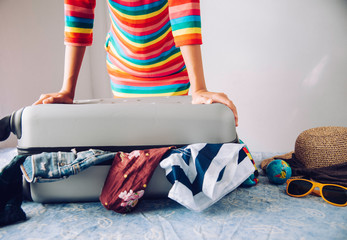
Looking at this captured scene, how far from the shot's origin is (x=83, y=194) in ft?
1.76

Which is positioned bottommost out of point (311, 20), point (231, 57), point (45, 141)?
point (45, 141)

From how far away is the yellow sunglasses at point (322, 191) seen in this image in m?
0.54

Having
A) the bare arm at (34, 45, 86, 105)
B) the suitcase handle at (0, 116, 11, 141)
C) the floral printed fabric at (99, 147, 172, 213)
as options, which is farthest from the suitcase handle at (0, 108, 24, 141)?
the floral printed fabric at (99, 147, 172, 213)

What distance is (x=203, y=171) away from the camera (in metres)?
0.49

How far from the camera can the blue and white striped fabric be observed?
473 mm

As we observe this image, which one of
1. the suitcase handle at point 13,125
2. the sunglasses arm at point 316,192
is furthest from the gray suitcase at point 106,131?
the sunglasses arm at point 316,192

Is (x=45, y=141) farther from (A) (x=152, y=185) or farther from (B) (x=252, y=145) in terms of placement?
(B) (x=252, y=145)

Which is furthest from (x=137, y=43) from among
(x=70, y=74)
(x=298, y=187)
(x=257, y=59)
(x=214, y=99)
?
(x=257, y=59)

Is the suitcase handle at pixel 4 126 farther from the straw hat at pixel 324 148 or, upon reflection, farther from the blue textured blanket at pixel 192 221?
the straw hat at pixel 324 148

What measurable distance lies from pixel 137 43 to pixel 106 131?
443 millimetres

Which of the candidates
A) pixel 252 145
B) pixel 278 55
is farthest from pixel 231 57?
pixel 252 145

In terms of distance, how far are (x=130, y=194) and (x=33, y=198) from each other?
8.6 inches

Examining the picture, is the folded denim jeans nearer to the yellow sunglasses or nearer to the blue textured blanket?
the blue textured blanket

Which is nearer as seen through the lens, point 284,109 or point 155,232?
point 155,232
